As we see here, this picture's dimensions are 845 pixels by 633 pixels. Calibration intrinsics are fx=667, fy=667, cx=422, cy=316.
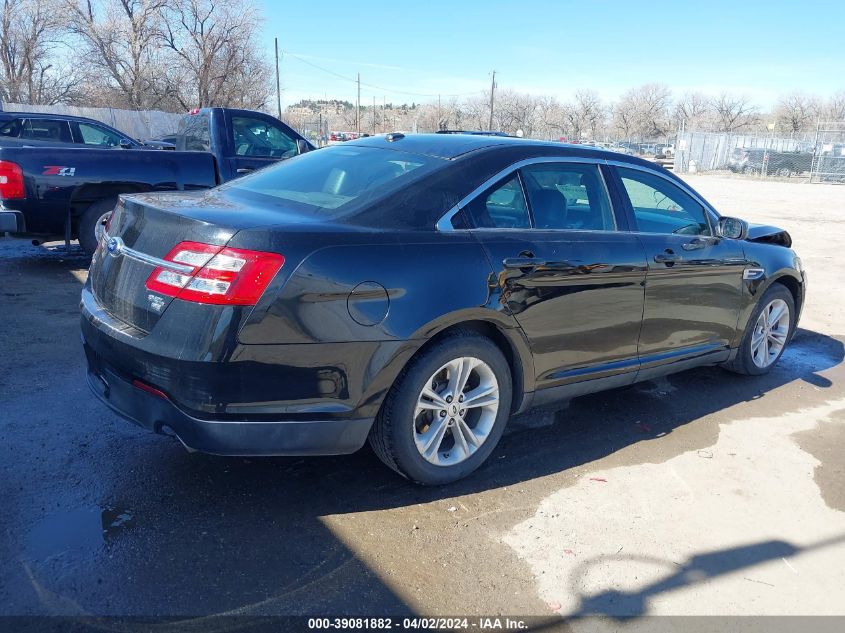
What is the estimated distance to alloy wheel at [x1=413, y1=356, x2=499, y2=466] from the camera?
3216 mm

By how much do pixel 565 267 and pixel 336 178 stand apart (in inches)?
52.0

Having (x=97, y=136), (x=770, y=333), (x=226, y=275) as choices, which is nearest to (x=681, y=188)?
(x=770, y=333)

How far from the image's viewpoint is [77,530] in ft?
9.33

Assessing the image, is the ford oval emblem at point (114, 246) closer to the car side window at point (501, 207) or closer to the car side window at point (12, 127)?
the car side window at point (501, 207)

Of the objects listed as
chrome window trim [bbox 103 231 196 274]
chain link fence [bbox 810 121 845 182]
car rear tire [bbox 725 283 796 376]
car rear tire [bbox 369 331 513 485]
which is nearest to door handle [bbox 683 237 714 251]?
car rear tire [bbox 725 283 796 376]

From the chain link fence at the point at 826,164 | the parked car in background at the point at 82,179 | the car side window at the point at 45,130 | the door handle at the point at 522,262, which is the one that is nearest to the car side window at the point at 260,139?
the parked car in background at the point at 82,179

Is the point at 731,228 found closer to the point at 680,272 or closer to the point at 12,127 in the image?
the point at 680,272

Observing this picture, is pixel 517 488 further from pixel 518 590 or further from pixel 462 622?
pixel 462 622

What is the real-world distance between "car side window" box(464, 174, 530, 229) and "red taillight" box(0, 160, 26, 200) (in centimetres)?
565

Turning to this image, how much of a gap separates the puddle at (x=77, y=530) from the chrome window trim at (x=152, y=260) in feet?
3.70

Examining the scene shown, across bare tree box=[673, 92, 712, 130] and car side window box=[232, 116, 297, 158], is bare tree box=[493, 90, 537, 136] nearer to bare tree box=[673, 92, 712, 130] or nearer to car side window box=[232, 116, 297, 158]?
bare tree box=[673, 92, 712, 130]

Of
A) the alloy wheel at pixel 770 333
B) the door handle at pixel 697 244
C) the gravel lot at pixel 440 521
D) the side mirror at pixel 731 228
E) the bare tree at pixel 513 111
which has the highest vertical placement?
the bare tree at pixel 513 111

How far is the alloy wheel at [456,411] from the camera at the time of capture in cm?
322

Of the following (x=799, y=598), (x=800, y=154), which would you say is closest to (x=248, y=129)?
(x=799, y=598)
